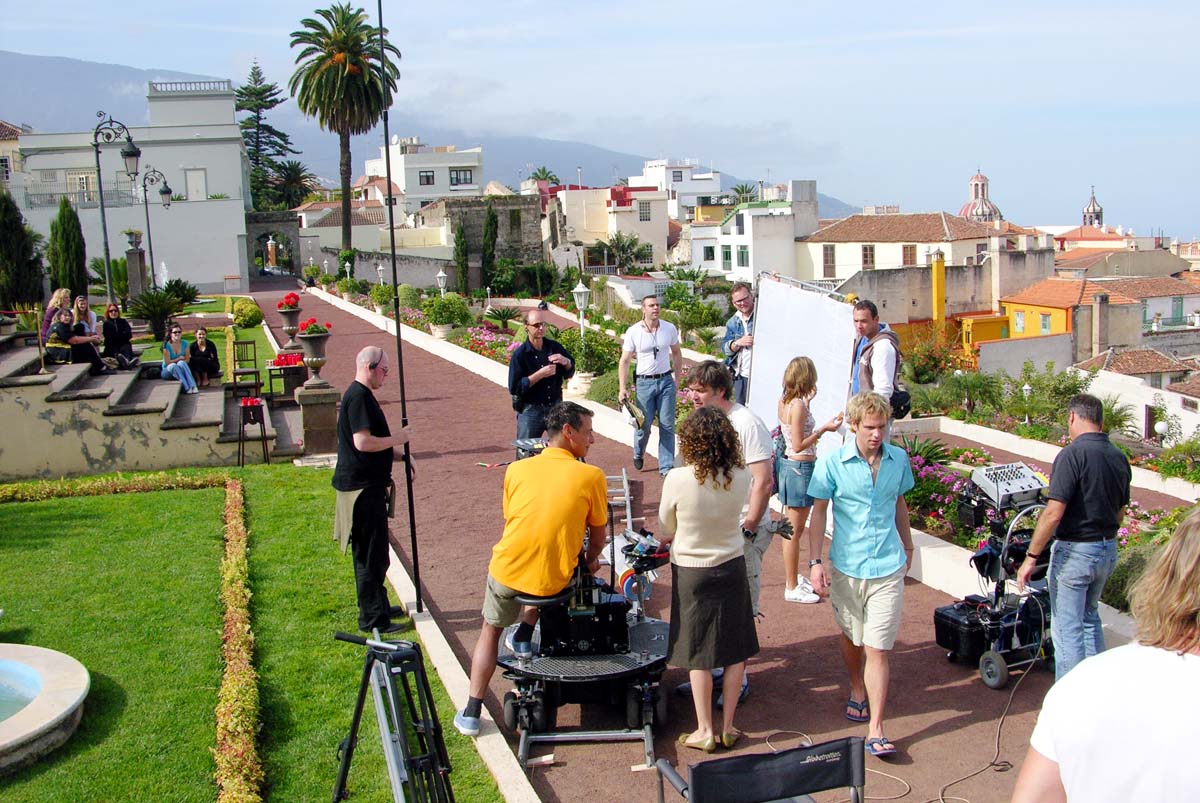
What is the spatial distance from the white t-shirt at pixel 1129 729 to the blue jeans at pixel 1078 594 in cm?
313

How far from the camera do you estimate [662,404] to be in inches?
394

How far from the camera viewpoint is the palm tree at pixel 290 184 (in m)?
82.0

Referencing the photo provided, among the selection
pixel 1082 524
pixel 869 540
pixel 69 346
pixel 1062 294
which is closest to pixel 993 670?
pixel 1082 524

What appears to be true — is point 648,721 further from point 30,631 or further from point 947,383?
point 947,383

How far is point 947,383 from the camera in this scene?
2356 centimetres

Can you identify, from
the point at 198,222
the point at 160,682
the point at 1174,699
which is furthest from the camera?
the point at 198,222

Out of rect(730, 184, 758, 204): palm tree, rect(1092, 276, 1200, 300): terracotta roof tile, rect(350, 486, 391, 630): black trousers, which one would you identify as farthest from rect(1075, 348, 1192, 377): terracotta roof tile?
rect(730, 184, 758, 204): palm tree

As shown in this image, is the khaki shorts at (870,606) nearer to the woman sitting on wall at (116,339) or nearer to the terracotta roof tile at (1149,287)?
the woman sitting on wall at (116,339)

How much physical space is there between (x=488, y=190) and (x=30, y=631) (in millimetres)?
87302

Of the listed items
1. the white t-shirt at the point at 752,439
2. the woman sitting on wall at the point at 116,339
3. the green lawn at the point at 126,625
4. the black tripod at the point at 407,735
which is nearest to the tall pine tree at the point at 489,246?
the woman sitting on wall at the point at 116,339

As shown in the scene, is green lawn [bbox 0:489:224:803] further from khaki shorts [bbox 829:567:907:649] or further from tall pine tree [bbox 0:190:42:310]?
tall pine tree [bbox 0:190:42:310]

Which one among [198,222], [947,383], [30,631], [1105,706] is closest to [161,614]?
[30,631]

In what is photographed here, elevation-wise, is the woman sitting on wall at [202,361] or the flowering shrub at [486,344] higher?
the woman sitting on wall at [202,361]

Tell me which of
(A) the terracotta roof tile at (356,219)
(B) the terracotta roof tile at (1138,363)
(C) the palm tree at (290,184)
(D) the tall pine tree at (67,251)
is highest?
(C) the palm tree at (290,184)
